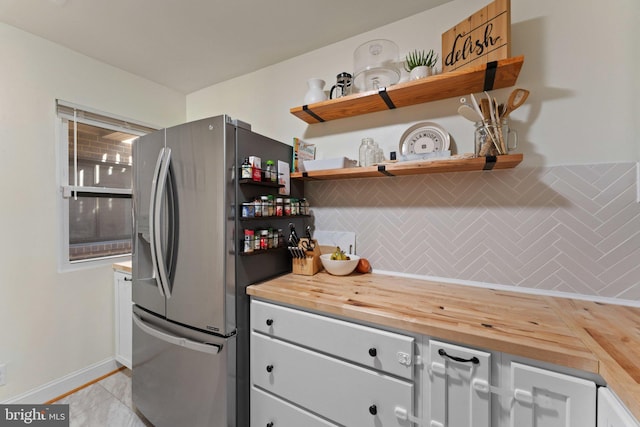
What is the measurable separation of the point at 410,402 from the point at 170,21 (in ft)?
7.88

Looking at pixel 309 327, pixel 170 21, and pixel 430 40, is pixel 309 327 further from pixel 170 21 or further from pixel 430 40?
pixel 170 21

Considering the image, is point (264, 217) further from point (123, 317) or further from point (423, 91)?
point (123, 317)

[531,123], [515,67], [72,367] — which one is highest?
[515,67]

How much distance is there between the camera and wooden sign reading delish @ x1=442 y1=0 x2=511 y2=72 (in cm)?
119

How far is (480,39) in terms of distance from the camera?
1.28 meters

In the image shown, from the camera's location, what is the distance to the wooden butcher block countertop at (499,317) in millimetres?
733

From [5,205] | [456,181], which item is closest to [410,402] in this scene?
[456,181]

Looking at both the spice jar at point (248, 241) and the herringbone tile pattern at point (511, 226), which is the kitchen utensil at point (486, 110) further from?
the spice jar at point (248, 241)

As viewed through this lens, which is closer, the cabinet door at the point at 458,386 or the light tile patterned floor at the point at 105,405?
the cabinet door at the point at 458,386

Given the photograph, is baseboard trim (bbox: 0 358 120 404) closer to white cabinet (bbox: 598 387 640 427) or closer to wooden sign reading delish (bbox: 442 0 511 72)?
white cabinet (bbox: 598 387 640 427)

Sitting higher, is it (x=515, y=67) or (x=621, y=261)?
(x=515, y=67)

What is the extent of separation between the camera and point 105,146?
2178 millimetres

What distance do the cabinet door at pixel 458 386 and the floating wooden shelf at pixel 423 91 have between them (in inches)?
47.6

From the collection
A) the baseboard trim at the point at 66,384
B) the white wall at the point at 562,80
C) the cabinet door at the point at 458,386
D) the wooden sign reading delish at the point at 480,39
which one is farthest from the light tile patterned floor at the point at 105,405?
the wooden sign reading delish at the point at 480,39
